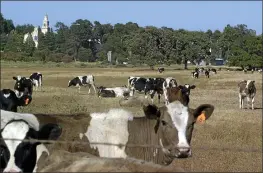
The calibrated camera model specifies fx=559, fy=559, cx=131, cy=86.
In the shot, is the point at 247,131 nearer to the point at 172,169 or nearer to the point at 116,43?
the point at 172,169

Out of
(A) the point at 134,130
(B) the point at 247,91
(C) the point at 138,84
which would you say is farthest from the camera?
(C) the point at 138,84

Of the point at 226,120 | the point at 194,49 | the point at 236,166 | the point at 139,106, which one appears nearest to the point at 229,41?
the point at 194,49

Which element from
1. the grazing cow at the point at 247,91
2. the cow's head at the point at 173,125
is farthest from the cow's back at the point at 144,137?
the grazing cow at the point at 247,91

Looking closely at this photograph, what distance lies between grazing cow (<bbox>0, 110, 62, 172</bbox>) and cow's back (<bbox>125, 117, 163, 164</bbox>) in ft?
4.08

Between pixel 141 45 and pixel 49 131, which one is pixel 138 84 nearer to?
pixel 49 131

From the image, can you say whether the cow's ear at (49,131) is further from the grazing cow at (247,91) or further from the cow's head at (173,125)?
the grazing cow at (247,91)

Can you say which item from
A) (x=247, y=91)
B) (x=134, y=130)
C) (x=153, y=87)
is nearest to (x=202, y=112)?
(x=134, y=130)

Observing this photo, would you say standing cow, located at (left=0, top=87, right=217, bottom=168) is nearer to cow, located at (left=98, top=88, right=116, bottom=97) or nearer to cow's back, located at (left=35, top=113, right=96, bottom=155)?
cow's back, located at (left=35, top=113, right=96, bottom=155)

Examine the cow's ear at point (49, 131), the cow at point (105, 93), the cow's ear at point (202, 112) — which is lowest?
the cow at point (105, 93)

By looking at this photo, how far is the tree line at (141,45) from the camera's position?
10506cm

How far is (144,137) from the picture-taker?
811 cm

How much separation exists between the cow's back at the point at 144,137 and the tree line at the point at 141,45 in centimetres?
9120

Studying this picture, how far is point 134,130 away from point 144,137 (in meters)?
0.18

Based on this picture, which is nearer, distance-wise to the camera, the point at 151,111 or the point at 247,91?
the point at 151,111
